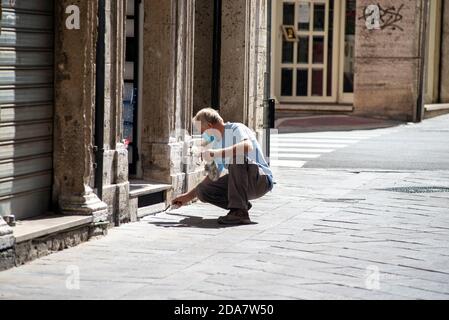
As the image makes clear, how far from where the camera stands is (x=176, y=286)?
7902 millimetres

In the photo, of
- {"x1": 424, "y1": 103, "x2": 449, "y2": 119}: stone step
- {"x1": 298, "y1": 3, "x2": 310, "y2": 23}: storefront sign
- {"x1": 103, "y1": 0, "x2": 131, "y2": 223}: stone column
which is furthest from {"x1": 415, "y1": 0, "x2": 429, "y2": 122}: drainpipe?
{"x1": 103, "y1": 0, "x2": 131, "y2": 223}: stone column

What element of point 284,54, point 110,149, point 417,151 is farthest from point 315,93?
point 110,149

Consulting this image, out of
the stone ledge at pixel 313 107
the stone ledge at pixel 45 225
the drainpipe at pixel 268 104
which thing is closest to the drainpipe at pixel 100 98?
the stone ledge at pixel 45 225

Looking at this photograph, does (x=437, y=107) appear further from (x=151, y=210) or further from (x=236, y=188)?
(x=236, y=188)

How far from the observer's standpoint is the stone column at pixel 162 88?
12320 millimetres

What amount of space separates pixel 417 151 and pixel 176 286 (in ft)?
39.9

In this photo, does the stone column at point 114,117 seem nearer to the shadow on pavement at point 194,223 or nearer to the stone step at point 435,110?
the shadow on pavement at point 194,223

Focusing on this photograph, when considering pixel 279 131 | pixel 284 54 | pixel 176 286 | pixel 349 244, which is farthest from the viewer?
pixel 284 54

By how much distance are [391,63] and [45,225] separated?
18.7m

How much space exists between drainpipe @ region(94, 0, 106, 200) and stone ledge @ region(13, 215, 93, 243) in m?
0.65

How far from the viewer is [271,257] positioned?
9242 mm

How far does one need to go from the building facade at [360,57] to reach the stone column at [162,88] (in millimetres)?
14617
